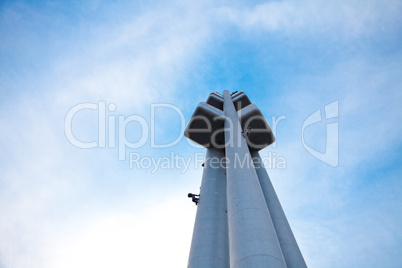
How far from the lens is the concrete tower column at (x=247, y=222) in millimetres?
8875

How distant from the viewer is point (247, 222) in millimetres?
10266

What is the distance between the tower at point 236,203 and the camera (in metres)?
9.55

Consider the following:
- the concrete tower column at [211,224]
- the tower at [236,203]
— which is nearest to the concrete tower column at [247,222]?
the tower at [236,203]

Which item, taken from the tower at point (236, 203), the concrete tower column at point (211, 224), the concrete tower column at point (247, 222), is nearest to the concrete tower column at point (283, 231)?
the tower at point (236, 203)

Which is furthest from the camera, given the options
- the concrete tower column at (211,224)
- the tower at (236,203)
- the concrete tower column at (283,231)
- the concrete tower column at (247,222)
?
the concrete tower column at (211,224)

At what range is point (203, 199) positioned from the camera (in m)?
19.2

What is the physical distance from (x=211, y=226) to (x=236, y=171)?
5.60 m

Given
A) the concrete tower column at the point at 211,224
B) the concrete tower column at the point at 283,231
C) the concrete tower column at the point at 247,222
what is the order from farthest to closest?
1. the concrete tower column at the point at 211,224
2. the concrete tower column at the point at 283,231
3. the concrete tower column at the point at 247,222

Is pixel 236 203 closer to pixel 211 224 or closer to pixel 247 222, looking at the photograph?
pixel 247 222

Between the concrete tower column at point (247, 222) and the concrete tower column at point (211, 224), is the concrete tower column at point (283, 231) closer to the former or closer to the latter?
the concrete tower column at point (211, 224)

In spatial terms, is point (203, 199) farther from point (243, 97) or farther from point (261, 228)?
point (243, 97)

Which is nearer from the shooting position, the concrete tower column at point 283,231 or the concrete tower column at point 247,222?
the concrete tower column at point 247,222

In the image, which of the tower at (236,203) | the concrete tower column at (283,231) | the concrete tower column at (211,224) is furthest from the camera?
the concrete tower column at (211,224)

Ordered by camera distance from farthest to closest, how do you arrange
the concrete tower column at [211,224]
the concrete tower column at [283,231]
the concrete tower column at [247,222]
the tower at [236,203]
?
the concrete tower column at [211,224], the concrete tower column at [283,231], the tower at [236,203], the concrete tower column at [247,222]
